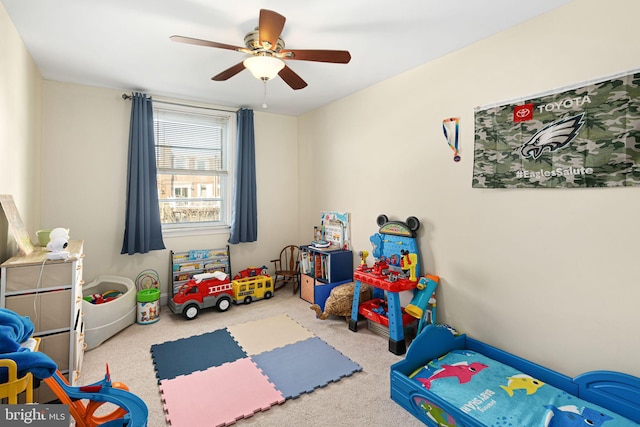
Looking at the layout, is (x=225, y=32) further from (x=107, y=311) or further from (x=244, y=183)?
(x=107, y=311)

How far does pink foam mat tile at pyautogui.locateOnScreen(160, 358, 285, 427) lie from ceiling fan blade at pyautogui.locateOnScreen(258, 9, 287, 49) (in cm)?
232

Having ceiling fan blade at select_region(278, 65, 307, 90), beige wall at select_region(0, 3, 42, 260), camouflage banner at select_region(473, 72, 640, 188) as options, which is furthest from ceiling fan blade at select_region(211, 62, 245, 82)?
camouflage banner at select_region(473, 72, 640, 188)

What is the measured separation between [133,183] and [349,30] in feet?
9.26

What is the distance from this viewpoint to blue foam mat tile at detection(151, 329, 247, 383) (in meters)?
2.48

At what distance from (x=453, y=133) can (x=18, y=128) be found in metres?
3.48

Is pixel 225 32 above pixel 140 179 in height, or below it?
above

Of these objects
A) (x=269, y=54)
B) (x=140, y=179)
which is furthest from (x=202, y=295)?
(x=269, y=54)

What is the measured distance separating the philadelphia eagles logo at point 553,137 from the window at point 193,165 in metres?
3.42

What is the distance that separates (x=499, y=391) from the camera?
6.32 ft

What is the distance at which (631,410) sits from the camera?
1692 mm

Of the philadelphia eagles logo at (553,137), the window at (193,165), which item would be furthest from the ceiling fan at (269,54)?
the window at (193,165)

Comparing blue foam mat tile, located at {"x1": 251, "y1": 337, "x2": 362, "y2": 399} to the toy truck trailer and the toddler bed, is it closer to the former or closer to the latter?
the toddler bed

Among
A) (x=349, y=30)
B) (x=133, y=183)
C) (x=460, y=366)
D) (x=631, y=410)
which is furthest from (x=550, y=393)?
(x=133, y=183)

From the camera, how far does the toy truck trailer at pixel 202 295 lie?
3.45 m
